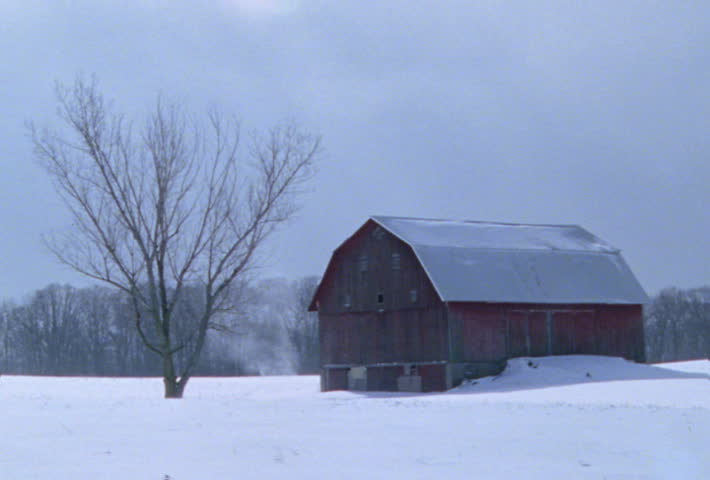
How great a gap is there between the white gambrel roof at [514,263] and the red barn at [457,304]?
0.06m

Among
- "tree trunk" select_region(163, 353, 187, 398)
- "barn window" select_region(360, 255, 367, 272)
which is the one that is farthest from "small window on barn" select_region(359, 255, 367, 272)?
"tree trunk" select_region(163, 353, 187, 398)

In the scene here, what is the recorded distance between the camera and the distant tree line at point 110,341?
97000 mm

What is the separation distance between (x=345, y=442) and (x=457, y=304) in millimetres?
26938

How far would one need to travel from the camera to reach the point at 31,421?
16.1m

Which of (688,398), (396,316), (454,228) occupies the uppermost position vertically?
(454,228)

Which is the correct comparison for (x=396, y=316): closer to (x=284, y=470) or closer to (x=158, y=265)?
(x=158, y=265)

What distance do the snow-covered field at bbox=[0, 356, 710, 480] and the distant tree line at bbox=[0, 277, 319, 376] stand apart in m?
76.7

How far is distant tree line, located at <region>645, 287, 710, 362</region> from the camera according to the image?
98000 mm

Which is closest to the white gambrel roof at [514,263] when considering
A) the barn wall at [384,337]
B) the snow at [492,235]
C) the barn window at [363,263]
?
the snow at [492,235]

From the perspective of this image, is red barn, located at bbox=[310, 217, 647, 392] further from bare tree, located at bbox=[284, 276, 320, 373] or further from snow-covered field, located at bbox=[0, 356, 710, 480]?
bare tree, located at bbox=[284, 276, 320, 373]

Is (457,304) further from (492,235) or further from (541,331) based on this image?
(492,235)

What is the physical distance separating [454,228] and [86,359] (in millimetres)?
62175

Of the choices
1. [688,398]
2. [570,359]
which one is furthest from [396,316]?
[688,398]

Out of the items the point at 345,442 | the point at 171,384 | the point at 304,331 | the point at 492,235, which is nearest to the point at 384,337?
the point at 492,235
